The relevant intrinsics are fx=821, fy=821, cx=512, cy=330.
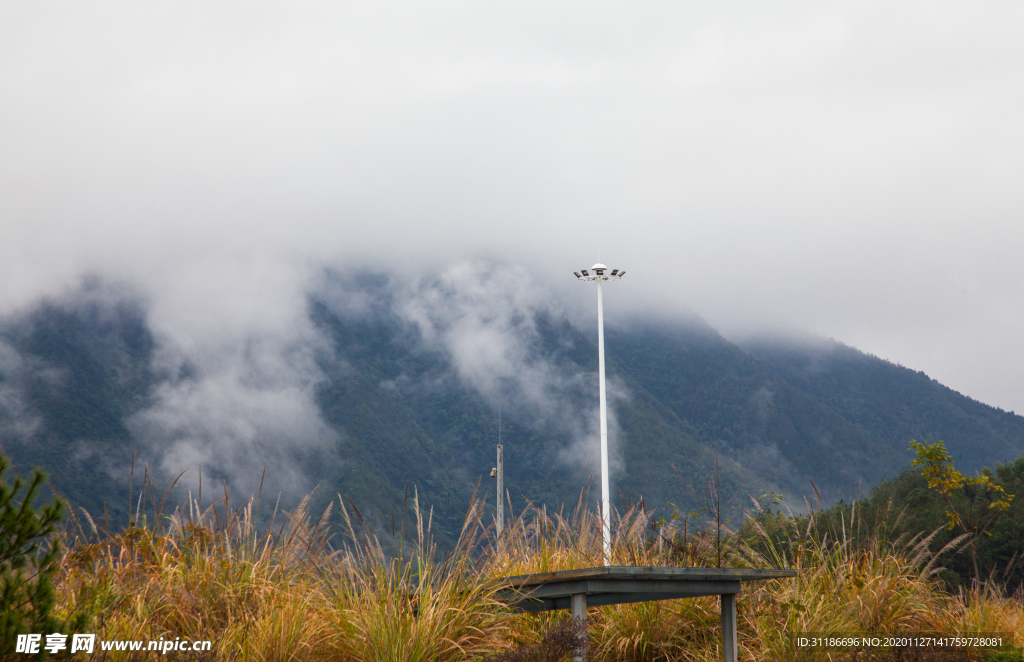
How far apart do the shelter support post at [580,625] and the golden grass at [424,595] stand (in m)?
0.47

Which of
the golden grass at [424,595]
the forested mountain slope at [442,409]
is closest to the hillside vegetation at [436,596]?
the golden grass at [424,595]

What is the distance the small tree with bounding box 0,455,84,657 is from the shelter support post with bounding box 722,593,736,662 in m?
4.25

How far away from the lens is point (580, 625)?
5320 millimetres

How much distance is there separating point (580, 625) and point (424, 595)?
104cm

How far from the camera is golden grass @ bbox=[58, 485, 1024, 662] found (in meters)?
5.23

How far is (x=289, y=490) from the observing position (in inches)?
Answer: 4237

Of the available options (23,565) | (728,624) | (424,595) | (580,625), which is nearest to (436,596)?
(424,595)

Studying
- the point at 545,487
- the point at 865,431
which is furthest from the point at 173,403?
the point at 865,431

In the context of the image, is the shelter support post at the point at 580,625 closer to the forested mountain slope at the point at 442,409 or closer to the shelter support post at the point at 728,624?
the shelter support post at the point at 728,624

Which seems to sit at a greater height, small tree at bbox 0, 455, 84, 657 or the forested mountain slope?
the forested mountain slope

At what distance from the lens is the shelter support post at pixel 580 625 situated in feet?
17.3

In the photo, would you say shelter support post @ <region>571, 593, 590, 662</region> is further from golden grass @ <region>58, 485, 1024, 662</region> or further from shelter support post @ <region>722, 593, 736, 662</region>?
shelter support post @ <region>722, 593, 736, 662</region>

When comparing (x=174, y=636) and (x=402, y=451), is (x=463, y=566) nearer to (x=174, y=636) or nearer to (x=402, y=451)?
(x=174, y=636)

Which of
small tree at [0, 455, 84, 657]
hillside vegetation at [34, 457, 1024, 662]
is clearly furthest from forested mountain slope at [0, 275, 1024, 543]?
small tree at [0, 455, 84, 657]
